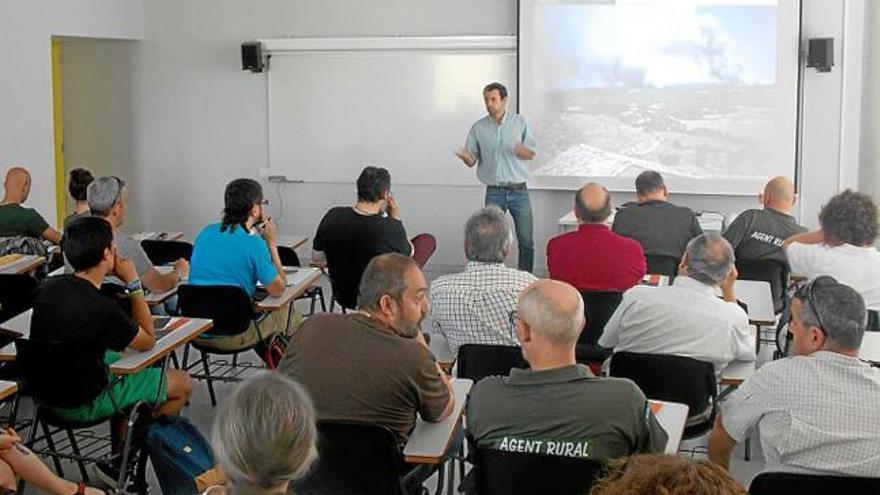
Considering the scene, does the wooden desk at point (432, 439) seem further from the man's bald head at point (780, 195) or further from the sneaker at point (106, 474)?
the man's bald head at point (780, 195)

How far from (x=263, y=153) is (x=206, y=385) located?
417cm

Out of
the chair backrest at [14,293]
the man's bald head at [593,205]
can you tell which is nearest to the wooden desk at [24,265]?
the chair backrest at [14,293]

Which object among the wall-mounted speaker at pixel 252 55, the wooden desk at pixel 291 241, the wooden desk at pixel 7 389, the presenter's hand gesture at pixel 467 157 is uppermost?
the wall-mounted speaker at pixel 252 55

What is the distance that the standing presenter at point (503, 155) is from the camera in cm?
898

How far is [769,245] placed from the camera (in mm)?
6555

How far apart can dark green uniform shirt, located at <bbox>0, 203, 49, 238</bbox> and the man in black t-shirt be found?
251 centimetres

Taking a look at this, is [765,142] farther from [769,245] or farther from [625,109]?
[769,245]

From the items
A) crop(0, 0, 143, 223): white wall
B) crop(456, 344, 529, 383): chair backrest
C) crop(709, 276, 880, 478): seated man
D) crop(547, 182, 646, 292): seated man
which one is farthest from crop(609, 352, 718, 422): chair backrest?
crop(0, 0, 143, 223): white wall

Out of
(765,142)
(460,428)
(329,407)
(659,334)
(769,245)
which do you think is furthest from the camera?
(765,142)

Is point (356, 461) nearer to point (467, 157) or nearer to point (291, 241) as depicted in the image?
point (291, 241)

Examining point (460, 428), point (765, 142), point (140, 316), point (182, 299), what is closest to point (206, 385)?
point (182, 299)

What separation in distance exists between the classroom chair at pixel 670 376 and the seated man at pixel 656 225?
2.38 m

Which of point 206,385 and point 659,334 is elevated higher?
point 659,334

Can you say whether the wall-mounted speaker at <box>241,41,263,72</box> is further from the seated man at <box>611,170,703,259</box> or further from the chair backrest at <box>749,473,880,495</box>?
the chair backrest at <box>749,473,880,495</box>
